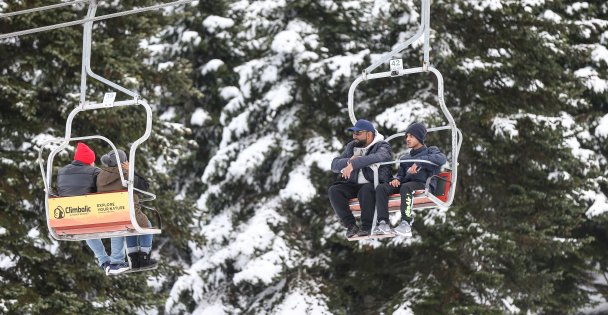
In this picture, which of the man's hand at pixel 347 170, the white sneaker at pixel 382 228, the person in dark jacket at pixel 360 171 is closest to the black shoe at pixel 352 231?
the person in dark jacket at pixel 360 171

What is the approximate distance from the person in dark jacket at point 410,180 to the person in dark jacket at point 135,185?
101 inches

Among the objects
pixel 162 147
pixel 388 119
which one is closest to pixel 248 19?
pixel 388 119

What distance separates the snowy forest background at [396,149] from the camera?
74.4 feet

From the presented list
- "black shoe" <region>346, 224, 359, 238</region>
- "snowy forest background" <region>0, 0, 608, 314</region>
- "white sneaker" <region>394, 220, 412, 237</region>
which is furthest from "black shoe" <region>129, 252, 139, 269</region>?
"snowy forest background" <region>0, 0, 608, 314</region>

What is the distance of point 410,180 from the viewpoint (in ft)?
41.8

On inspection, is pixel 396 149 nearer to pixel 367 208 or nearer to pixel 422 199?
pixel 422 199

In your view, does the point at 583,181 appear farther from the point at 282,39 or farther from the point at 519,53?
the point at 282,39

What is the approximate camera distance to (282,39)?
22609 mm

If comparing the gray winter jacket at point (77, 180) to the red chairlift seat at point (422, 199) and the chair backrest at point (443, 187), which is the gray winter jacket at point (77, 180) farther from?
the chair backrest at point (443, 187)

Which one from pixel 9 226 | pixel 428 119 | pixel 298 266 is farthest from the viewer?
pixel 298 266

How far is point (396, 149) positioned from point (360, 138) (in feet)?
35.5

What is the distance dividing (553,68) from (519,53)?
88 cm

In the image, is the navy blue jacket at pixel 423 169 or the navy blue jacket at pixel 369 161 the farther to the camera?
the navy blue jacket at pixel 423 169

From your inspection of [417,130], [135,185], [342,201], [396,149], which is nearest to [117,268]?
[135,185]
